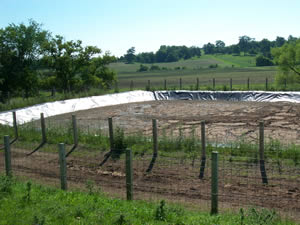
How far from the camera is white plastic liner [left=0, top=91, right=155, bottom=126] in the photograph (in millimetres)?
20547

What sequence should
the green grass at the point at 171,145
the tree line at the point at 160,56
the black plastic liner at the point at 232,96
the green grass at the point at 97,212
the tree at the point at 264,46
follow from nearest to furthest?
1. the green grass at the point at 97,212
2. the green grass at the point at 171,145
3. the black plastic liner at the point at 232,96
4. the tree at the point at 264,46
5. the tree line at the point at 160,56

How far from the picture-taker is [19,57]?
1318 inches

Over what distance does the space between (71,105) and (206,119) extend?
9.72 m

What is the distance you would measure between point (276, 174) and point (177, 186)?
2.61 m

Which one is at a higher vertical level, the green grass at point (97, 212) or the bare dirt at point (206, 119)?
the green grass at point (97, 212)

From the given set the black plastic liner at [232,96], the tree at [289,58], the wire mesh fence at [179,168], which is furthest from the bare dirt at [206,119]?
the tree at [289,58]

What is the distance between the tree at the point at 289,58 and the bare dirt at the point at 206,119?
10.0 m

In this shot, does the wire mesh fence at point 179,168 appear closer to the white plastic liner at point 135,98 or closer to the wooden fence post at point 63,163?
the wooden fence post at point 63,163

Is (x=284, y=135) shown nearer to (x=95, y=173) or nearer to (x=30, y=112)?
(x=95, y=173)

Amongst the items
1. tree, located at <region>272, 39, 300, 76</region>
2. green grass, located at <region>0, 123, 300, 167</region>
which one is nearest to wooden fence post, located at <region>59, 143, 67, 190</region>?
green grass, located at <region>0, 123, 300, 167</region>

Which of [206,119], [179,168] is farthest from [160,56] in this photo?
[179,168]

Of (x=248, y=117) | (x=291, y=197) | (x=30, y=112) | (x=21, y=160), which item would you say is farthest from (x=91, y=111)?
(x=291, y=197)

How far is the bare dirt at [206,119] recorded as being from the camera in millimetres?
15453

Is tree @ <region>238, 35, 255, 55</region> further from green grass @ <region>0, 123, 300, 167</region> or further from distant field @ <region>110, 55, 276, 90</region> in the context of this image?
green grass @ <region>0, 123, 300, 167</region>
